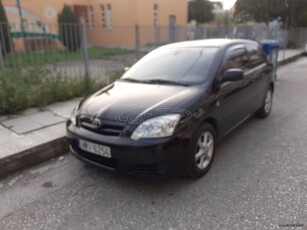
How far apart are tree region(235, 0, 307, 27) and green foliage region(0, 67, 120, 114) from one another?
16511mm

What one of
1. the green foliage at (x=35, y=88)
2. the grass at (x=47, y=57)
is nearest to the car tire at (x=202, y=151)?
the green foliage at (x=35, y=88)

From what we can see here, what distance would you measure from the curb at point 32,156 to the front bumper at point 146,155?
118 centimetres

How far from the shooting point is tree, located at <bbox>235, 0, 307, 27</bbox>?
59.9ft

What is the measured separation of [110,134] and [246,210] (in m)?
1.48

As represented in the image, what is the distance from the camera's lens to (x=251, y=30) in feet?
45.6

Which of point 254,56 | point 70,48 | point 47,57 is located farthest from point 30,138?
point 254,56

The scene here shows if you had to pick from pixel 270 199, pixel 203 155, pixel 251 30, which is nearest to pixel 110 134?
pixel 203 155

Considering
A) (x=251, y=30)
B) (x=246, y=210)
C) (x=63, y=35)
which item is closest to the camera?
(x=246, y=210)

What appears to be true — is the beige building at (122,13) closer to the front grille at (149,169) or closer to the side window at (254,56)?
the side window at (254,56)

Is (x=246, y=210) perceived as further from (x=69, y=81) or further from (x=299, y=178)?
(x=69, y=81)

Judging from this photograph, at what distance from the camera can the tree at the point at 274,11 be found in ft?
59.9

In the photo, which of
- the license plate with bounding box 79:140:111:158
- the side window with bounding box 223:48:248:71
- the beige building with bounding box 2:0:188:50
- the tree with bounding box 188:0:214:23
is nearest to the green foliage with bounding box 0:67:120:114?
the beige building with bounding box 2:0:188:50

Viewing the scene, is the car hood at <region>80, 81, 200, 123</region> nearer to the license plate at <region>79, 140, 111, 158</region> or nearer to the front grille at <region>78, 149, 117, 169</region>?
the license plate at <region>79, 140, 111, 158</region>

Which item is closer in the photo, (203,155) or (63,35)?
(203,155)
